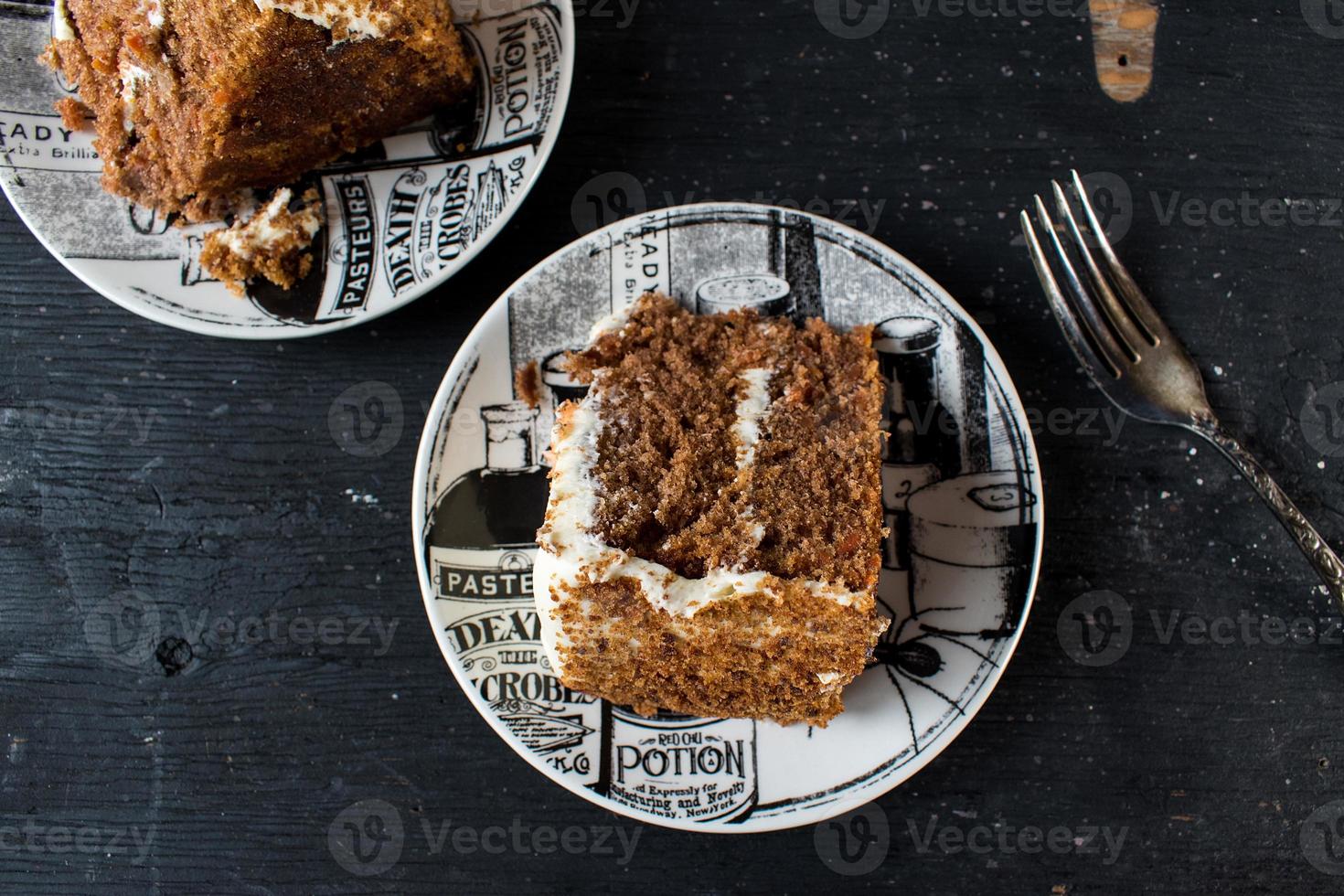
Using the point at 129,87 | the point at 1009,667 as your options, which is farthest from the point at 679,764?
the point at 129,87

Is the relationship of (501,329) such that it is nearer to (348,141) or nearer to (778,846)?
(348,141)

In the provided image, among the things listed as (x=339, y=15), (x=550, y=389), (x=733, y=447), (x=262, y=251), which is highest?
(x=339, y=15)

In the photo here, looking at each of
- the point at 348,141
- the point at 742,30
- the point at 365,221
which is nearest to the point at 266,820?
the point at 365,221

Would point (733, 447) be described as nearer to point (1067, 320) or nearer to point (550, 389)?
point (550, 389)

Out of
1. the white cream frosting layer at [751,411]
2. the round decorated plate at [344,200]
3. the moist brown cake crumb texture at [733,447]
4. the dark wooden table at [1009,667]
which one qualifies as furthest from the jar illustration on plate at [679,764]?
the round decorated plate at [344,200]

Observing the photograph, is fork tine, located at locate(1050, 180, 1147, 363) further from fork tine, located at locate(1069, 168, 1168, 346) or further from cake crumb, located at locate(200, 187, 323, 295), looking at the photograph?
cake crumb, located at locate(200, 187, 323, 295)

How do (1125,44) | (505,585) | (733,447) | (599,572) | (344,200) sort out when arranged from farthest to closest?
(1125,44)
(344,200)
(505,585)
(733,447)
(599,572)

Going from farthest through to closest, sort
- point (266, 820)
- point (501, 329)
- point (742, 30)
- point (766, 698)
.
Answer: point (742, 30) → point (266, 820) → point (501, 329) → point (766, 698)

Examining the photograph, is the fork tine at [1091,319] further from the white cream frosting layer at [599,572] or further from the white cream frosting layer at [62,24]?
the white cream frosting layer at [62,24]
